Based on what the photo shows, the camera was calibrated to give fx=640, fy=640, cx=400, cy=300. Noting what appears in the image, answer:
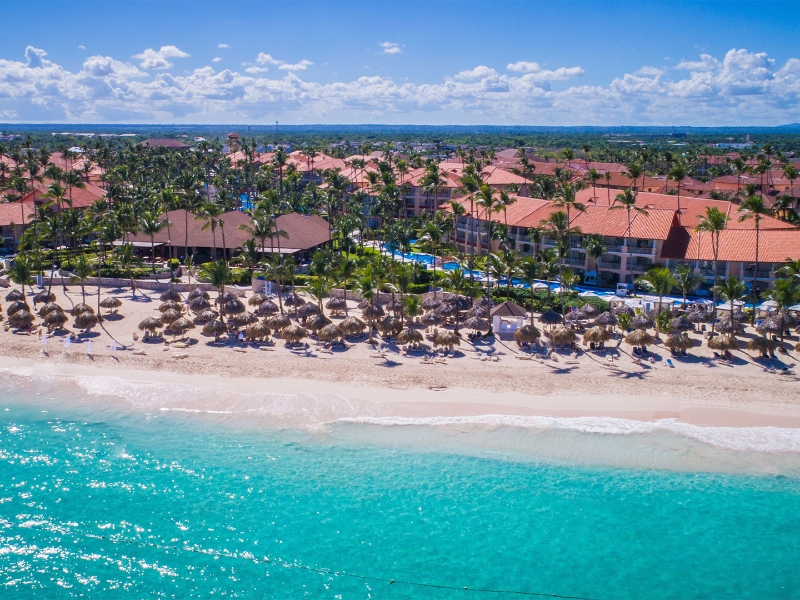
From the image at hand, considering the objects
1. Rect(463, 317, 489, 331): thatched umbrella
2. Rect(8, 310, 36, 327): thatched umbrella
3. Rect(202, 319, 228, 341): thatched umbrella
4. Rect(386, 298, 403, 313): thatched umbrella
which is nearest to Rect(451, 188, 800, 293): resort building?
Rect(463, 317, 489, 331): thatched umbrella

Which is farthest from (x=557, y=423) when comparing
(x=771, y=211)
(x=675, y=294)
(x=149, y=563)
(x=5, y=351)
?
(x=771, y=211)

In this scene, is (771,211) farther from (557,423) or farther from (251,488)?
(251,488)

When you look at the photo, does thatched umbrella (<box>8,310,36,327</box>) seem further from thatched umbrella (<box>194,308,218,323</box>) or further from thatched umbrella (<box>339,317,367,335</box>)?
thatched umbrella (<box>339,317,367,335</box>)

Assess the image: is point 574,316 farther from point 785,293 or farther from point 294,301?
point 294,301

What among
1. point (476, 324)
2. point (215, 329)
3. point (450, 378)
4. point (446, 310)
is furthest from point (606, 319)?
point (215, 329)

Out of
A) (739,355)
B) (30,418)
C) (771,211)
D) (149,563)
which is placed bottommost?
(149,563)

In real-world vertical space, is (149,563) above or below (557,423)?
below
